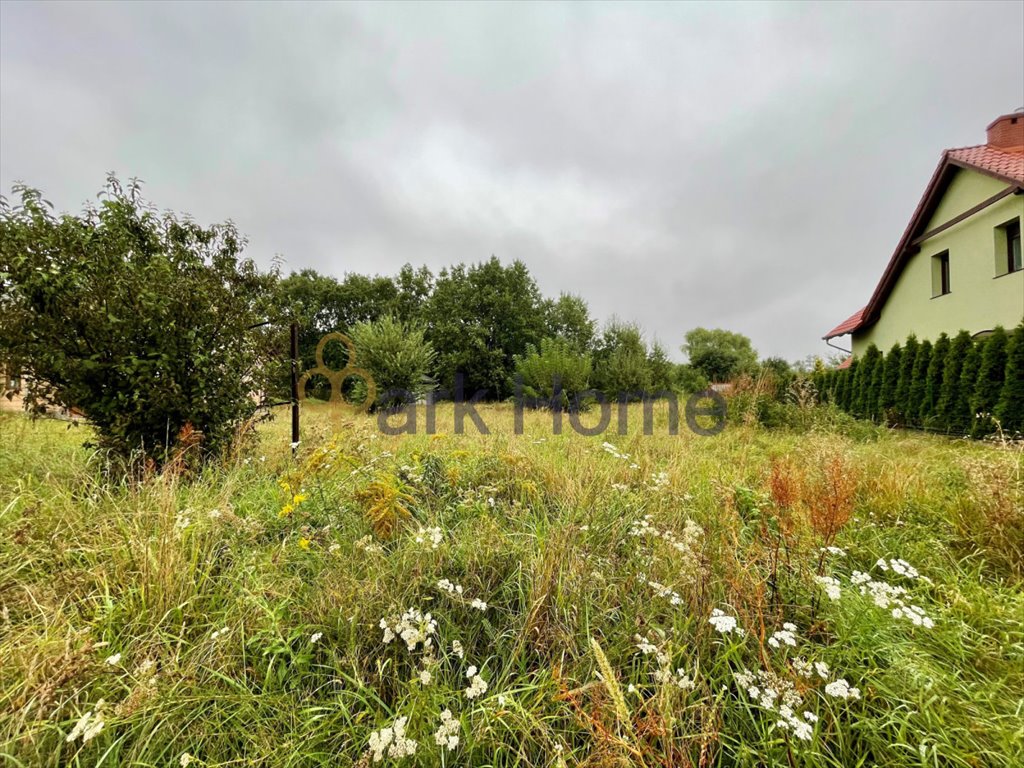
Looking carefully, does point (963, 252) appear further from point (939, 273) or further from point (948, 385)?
Result: point (948, 385)

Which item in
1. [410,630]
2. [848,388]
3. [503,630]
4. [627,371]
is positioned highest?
[627,371]

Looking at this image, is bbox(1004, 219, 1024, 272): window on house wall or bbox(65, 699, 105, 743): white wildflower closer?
bbox(65, 699, 105, 743): white wildflower

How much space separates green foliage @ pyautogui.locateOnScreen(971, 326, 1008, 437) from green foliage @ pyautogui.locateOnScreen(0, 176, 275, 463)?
10840mm

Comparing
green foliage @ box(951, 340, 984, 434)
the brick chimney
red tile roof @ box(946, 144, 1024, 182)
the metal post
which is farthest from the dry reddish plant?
the brick chimney

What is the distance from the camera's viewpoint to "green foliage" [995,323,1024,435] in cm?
607

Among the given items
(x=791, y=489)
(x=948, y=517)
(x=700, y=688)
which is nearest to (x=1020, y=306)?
(x=948, y=517)

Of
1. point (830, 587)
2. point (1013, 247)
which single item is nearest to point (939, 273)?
point (1013, 247)

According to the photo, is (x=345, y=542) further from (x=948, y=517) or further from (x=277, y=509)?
(x=948, y=517)

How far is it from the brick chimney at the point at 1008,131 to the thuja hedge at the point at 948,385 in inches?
265

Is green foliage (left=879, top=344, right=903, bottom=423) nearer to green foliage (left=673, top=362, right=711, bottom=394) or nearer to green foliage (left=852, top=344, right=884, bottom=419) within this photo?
green foliage (left=852, top=344, right=884, bottom=419)

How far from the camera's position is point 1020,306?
709 cm

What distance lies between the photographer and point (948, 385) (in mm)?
7254

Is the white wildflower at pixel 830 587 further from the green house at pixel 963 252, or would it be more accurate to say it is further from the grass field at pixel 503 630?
the green house at pixel 963 252

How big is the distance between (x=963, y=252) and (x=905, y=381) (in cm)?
335
